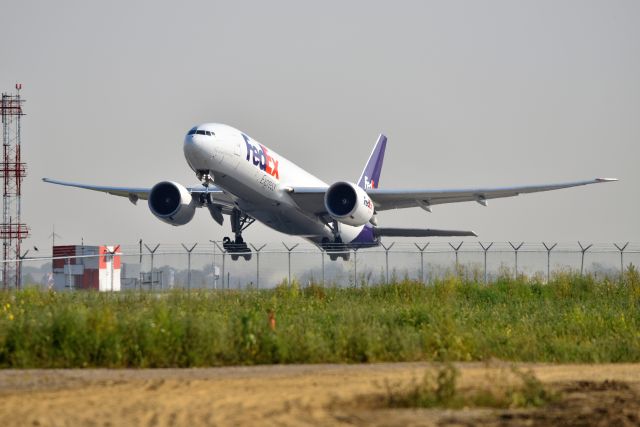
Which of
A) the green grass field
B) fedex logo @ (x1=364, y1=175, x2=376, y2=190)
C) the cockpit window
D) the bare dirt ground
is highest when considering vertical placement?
the cockpit window

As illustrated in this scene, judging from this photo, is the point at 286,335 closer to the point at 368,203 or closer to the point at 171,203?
the point at 368,203

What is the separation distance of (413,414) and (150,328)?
553 cm

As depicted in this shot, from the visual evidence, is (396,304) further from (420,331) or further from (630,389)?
(630,389)

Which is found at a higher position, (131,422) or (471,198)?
(471,198)

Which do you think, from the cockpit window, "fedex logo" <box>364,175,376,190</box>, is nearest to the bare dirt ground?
→ the cockpit window

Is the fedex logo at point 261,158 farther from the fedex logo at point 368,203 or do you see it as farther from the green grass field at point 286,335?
the green grass field at point 286,335

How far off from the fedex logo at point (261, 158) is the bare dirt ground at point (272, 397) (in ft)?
77.0

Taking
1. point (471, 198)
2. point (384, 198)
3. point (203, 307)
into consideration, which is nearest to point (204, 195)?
point (384, 198)

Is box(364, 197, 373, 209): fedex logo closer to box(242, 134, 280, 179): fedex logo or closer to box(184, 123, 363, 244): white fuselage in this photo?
box(184, 123, 363, 244): white fuselage

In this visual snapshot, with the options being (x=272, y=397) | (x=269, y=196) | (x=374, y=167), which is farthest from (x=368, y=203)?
(x=272, y=397)

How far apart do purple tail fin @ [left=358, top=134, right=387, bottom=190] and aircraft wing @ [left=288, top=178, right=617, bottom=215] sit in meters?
6.65

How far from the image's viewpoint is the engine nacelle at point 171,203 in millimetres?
40000

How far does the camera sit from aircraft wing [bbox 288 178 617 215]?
40.1 m

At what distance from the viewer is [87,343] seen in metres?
14.6
